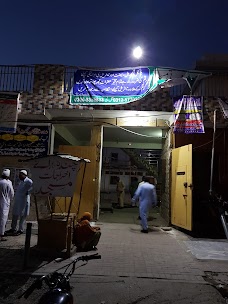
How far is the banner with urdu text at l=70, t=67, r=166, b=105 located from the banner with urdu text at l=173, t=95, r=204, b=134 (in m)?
1.07

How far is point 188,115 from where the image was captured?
916 cm

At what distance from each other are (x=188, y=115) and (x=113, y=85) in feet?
9.21

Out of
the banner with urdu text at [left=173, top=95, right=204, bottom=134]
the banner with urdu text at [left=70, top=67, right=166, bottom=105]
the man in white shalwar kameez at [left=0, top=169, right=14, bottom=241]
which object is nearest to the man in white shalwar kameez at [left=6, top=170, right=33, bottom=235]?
the man in white shalwar kameez at [left=0, top=169, right=14, bottom=241]

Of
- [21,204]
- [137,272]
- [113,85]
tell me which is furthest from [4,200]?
[113,85]

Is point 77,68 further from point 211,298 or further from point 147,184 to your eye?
point 211,298

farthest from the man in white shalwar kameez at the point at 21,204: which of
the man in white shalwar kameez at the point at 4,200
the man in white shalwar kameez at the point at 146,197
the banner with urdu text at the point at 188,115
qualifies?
the banner with urdu text at the point at 188,115

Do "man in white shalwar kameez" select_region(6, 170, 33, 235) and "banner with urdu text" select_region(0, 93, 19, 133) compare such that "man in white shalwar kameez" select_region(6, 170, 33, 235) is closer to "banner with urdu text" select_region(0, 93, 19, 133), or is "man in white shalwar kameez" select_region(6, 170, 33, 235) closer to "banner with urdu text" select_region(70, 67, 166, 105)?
"banner with urdu text" select_region(0, 93, 19, 133)

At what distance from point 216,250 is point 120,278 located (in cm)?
323

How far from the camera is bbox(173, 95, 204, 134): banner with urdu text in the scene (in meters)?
9.10

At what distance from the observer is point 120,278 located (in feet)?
15.6

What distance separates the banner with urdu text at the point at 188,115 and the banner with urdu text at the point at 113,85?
1.07 meters

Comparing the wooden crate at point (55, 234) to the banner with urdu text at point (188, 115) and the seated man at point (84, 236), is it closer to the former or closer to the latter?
the seated man at point (84, 236)

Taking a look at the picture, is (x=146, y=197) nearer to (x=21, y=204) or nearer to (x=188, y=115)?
(x=188, y=115)

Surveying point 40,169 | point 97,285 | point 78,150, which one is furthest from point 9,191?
point 97,285
